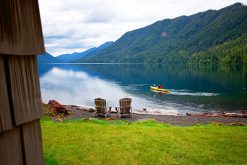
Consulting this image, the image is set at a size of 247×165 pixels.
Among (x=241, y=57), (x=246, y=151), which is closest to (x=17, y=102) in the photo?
(x=246, y=151)

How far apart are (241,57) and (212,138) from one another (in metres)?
193

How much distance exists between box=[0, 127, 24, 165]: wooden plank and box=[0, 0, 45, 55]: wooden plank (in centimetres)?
59

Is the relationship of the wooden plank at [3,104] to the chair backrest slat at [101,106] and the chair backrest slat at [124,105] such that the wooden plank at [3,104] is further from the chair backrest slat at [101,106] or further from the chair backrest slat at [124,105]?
the chair backrest slat at [124,105]

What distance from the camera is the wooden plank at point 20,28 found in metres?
1.97

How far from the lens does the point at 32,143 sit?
2.24 m

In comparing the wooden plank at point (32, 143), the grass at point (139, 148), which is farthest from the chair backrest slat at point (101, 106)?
the wooden plank at point (32, 143)

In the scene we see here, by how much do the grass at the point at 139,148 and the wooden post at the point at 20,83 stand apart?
4.19 metres

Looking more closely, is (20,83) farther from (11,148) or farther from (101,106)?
(101,106)

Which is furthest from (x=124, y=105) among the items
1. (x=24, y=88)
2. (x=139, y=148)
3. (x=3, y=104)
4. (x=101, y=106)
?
(x=3, y=104)

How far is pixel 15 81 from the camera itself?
2057 mm

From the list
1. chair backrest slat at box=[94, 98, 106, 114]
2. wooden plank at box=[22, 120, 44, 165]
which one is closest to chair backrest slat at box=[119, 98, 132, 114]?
chair backrest slat at box=[94, 98, 106, 114]

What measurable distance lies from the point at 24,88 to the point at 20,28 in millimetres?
453

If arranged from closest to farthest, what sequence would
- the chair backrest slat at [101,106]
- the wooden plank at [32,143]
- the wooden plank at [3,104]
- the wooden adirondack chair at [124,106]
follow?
the wooden plank at [3,104] < the wooden plank at [32,143] < the chair backrest slat at [101,106] < the wooden adirondack chair at [124,106]

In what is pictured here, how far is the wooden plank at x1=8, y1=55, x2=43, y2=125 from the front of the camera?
2.06 m
